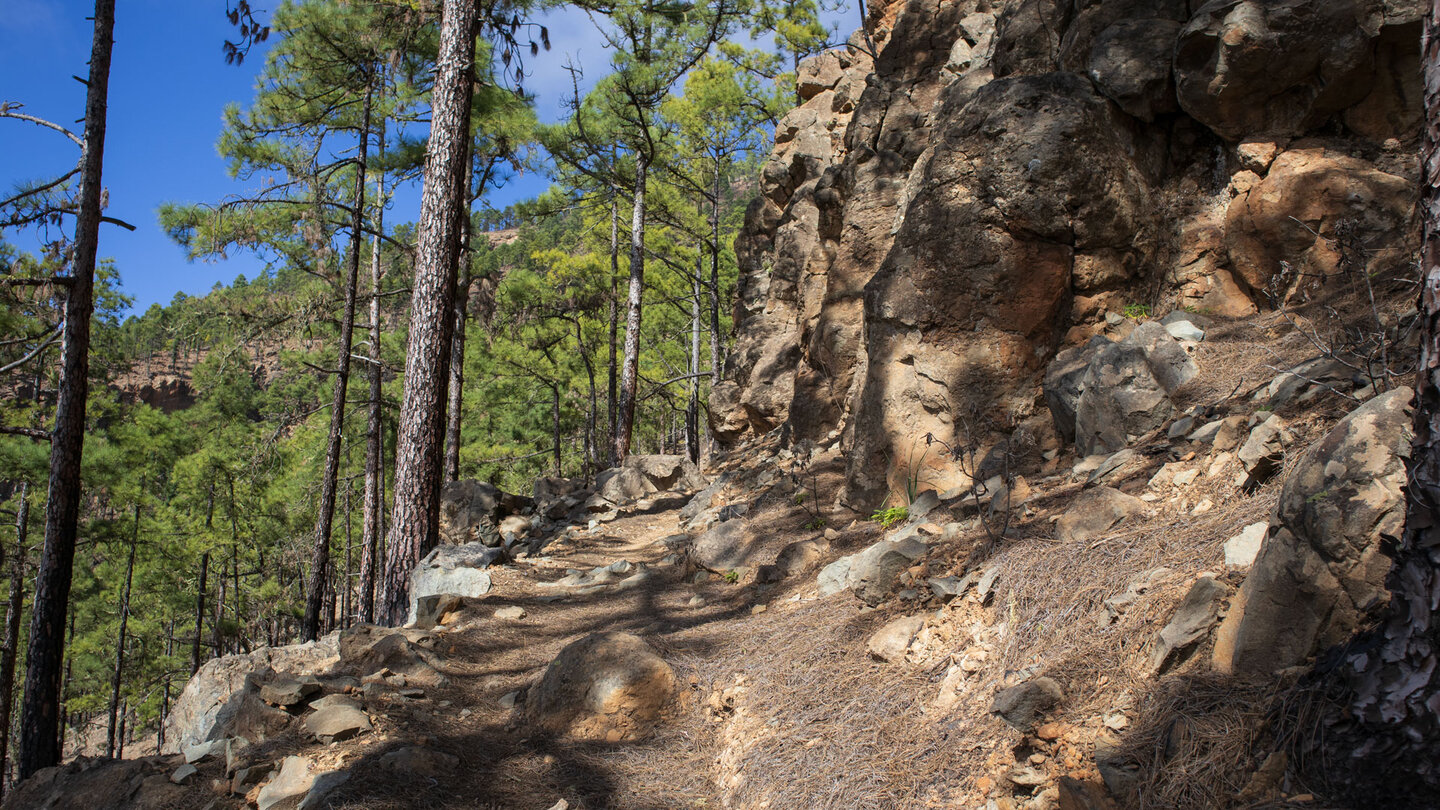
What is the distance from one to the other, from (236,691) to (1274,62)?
8866 mm

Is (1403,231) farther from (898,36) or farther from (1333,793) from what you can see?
(898,36)

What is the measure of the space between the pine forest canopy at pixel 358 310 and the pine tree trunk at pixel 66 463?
2cm

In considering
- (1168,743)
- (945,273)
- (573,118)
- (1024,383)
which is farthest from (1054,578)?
(573,118)

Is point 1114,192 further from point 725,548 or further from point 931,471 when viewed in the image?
point 725,548

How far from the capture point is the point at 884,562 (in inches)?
174

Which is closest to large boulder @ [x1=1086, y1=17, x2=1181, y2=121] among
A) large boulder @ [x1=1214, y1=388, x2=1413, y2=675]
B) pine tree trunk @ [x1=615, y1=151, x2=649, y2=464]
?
large boulder @ [x1=1214, y1=388, x2=1413, y2=675]

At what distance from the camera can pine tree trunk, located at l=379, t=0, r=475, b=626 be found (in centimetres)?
681

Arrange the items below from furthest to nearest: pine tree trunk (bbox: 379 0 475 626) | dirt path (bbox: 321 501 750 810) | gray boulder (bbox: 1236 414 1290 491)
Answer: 1. pine tree trunk (bbox: 379 0 475 626)
2. dirt path (bbox: 321 501 750 810)
3. gray boulder (bbox: 1236 414 1290 491)

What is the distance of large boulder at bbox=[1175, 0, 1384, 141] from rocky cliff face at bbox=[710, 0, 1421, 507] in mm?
11

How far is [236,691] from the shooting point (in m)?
5.17

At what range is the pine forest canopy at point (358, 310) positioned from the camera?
23.2 ft

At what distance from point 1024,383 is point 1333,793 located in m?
4.61

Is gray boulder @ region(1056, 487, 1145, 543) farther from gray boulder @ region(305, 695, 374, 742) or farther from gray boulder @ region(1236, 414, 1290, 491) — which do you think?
gray boulder @ region(305, 695, 374, 742)

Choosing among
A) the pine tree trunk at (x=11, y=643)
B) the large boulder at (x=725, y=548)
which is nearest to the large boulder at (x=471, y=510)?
the large boulder at (x=725, y=548)
